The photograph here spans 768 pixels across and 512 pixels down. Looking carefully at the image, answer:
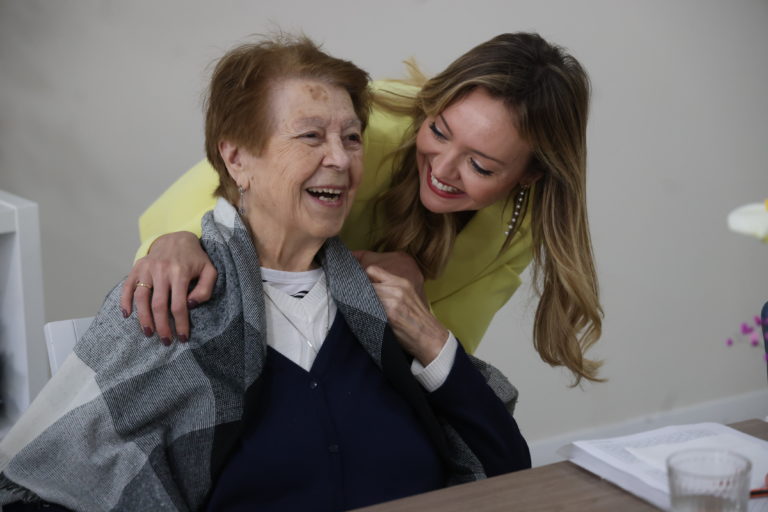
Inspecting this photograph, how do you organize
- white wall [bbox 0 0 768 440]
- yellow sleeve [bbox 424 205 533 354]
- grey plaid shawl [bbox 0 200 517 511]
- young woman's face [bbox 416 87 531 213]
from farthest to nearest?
1. white wall [bbox 0 0 768 440]
2. yellow sleeve [bbox 424 205 533 354]
3. young woman's face [bbox 416 87 531 213]
4. grey plaid shawl [bbox 0 200 517 511]

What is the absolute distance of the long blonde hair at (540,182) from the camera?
70.8 inches

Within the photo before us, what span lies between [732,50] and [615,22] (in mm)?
626

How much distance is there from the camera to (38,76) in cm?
247

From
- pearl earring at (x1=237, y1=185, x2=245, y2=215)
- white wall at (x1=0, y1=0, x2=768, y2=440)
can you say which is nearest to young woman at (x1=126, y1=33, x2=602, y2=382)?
pearl earring at (x1=237, y1=185, x2=245, y2=215)

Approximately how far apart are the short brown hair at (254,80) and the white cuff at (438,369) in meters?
0.46

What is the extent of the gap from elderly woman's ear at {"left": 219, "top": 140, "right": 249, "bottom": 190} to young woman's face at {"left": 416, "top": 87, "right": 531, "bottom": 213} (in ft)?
1.28

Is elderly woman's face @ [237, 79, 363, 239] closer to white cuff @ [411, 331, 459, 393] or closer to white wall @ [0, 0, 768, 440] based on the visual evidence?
white cuff @ [411, 331, 459, 393]

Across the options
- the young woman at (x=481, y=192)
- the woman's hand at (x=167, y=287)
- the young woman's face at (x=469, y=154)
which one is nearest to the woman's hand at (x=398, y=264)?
the young woman at (x=481, y=192)

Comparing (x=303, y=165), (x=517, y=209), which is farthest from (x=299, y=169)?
(x=517, y=209)

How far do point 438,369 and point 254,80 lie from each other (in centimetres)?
57

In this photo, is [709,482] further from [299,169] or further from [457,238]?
[457,238]

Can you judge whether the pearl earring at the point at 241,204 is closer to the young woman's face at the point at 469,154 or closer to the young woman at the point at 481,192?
the young woman at the point at 481,192

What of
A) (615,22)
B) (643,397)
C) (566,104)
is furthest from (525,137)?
(643,397)

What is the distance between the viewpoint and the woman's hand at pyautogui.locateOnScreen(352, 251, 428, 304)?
1.79 m
